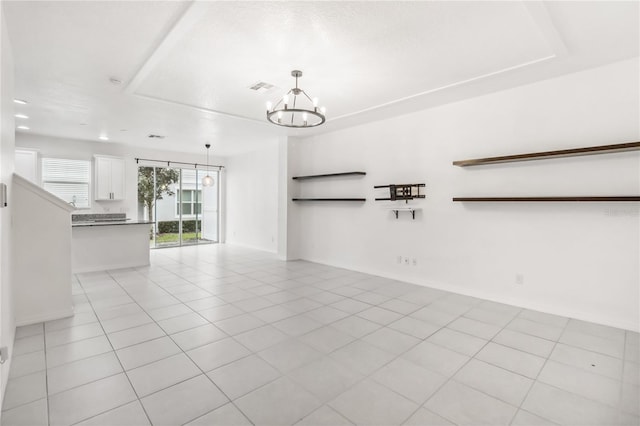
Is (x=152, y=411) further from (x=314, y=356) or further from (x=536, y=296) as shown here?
(x=536, y=296)

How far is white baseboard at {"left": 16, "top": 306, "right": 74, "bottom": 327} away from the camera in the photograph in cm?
326

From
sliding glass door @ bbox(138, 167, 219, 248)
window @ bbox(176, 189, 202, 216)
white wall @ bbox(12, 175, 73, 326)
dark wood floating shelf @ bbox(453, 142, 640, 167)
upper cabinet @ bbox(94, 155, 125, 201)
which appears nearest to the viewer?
dark wood floating shelf @ bbox(453, 142, 640, 167)

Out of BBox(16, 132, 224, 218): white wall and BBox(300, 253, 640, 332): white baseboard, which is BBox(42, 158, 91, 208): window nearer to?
BBox(16, 132, 224, 218): white wall

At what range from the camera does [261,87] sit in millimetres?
3986

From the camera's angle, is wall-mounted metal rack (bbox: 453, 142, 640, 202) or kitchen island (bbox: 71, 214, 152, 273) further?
kitchen island (bbox: 71, 214, 152, 273)

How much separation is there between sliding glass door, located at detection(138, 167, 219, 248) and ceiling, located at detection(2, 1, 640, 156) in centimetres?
405

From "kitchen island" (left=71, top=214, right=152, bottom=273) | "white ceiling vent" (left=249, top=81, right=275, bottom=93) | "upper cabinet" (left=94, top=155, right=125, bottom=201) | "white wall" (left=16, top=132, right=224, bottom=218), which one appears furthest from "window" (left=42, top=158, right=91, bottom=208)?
"white ceiling vent" (left=249, top=81, right=275, bottom=93)

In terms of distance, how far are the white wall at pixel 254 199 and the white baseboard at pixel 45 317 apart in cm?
494

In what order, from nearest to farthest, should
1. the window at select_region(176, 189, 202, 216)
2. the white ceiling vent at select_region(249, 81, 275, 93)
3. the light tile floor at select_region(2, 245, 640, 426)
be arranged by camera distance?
the light tile floor at select_region(2, 245, 640, 426), the white ceiling vent at select_region(249, 81, 275, 93), the window at select_region(176, 189, 202, 216)

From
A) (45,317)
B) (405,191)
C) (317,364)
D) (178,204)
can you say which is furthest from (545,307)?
(178,204)

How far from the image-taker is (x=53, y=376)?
2.31 metres

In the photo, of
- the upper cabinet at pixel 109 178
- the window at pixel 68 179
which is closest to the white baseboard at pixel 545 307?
the upper cabinet at pixel 109 178

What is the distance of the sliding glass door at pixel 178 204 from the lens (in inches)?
345

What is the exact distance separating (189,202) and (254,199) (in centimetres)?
223
